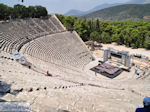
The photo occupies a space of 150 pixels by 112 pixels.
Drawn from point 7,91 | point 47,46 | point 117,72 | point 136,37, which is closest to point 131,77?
point 117,72

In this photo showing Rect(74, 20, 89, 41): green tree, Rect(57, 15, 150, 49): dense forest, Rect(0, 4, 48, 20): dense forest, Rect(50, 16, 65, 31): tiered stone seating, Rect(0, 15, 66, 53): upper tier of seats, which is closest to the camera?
Rect(0, 15, 66, 53): upper tier of seats

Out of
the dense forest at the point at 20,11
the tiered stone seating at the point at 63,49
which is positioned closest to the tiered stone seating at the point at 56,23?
the dense forest at the point at 20,11

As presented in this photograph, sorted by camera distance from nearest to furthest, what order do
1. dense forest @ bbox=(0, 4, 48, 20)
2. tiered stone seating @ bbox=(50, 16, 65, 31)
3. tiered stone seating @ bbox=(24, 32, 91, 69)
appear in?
tiered stone seating @ bbox=(24, 32, 91, 69) < dense forest @ bbox=(0, 4, 48, 20) < tiered stone seating @ bbox=(50, 16, 65, 31)

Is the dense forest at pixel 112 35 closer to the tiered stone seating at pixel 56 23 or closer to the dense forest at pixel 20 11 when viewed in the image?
the tiered stone seating at pixel 56 23

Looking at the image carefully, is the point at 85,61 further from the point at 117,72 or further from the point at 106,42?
the point at 106,42

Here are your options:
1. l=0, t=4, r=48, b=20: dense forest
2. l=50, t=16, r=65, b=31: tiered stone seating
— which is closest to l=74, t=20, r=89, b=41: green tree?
l=50, t=16, r=65, b=31: tiered stone seating

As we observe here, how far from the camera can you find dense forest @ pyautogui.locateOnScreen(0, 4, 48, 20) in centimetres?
3172

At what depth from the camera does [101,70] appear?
2320 centimetres

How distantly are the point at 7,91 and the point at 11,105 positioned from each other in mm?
2524

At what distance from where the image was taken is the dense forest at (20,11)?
31719 millimetres

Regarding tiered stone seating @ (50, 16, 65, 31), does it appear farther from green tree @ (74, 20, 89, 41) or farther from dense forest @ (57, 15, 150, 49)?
green tree @ (74, 20, 89, 41)

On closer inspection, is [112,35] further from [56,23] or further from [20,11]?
[20,11]

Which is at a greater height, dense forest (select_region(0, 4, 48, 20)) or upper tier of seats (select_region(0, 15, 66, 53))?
dense forest (select_region(0, 4, 48, 20))

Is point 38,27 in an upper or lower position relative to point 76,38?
upper
